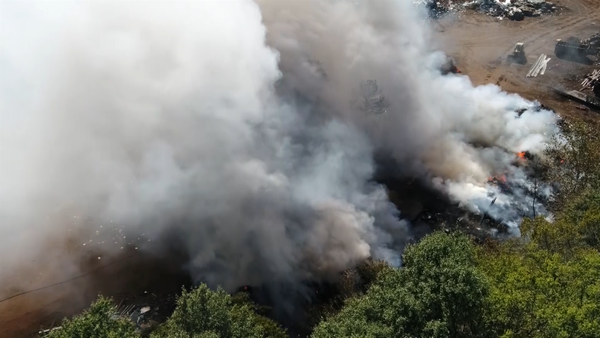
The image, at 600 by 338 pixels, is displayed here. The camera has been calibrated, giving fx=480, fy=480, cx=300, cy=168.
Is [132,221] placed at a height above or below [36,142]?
below

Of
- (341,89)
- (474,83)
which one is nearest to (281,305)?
(341,89)

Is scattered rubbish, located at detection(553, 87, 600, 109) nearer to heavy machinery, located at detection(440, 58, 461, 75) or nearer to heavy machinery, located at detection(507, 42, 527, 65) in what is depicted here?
heavy machinery, located at detection(507, 42, 527, 65)

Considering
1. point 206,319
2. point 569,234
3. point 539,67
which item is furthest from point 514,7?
point 206,319

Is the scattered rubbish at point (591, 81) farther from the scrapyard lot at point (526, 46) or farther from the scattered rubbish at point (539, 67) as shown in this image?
the scattered rubbish at point (539, 67)

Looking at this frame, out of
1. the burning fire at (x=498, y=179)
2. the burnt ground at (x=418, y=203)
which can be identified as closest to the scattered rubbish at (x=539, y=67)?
the burnt ground at (x=418, y=203)

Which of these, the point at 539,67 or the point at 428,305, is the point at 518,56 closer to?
the point at 539,67

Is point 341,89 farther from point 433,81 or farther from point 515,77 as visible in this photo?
point 515,77

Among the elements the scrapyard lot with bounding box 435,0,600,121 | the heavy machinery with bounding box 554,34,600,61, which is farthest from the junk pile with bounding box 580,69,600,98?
the heavy machinery with bounding box 554,34,600,61
